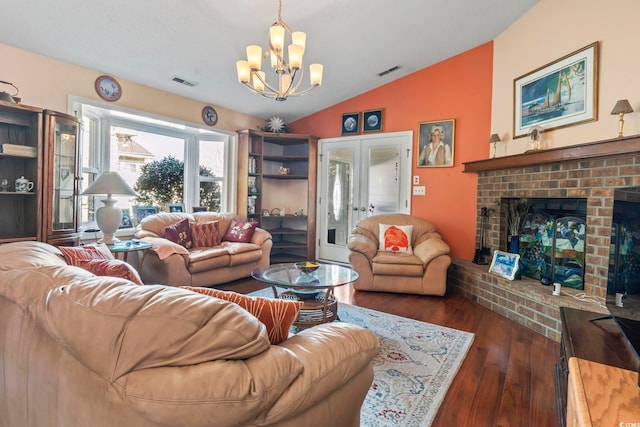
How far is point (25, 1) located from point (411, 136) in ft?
13.7

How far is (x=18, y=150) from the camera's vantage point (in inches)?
106

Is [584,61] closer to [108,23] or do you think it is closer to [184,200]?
[108,23]

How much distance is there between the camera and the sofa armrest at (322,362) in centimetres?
82

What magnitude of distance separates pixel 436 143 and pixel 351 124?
141cm

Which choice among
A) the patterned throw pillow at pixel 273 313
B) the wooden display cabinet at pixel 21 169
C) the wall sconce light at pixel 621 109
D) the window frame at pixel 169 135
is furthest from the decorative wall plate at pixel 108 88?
the wall sconce light at pixel 621 109

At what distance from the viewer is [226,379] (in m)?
0.70

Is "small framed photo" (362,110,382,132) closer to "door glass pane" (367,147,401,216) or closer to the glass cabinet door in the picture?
"door glass pane" (367,147,401,216)

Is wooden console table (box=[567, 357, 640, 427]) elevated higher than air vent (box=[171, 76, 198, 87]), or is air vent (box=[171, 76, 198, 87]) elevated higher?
air vent (box=[171, 76, 198, 87])

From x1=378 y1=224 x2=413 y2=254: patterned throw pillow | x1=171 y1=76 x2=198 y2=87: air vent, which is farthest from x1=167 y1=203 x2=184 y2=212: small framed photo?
x1=378 y1=224 x2=413 y2=254: patterned throw pillow

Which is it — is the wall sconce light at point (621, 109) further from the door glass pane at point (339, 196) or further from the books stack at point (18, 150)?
the books stack at point (18, 150)

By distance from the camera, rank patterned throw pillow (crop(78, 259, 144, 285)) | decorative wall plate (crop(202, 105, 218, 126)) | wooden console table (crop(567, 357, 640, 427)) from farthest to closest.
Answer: decorative wall plate (crop(202, 105, 218, 126)), patterned throw pillow (crop(78, 259, 144, 285)), wooden console table (crop(567, 357, 640, 427))

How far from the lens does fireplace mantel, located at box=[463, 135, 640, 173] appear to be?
223cm

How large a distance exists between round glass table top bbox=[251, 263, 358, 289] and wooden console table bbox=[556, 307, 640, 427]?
4.46 ft

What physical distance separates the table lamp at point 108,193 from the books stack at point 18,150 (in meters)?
0.51
